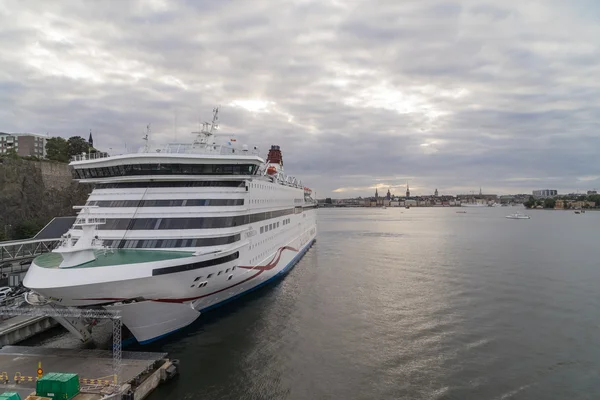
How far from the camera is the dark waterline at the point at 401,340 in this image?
15156 mm

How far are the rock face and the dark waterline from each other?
34036mm

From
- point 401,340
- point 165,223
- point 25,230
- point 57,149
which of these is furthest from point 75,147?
point 401,340

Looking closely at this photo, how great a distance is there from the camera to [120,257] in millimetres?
17250

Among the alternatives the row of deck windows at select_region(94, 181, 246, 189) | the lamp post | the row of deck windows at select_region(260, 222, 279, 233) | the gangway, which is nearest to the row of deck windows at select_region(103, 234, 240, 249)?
the row of deck windows at select_region(94, 181, 246, 189)

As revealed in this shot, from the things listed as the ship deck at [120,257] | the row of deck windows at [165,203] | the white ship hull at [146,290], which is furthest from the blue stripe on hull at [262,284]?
the row of deck windows at [165,203]

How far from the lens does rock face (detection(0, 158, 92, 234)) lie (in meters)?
42.7

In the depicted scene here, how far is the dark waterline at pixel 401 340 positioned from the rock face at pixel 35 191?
3404 cm

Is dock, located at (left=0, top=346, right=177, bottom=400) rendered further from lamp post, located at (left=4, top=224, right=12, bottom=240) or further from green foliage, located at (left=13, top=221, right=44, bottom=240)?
green foliage, located at (left=13, top=221, right=44, bottom=240)

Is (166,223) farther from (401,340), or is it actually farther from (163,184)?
(401,340)

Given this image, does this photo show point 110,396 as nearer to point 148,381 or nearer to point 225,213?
point 148,381

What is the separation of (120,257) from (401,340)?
15.0m

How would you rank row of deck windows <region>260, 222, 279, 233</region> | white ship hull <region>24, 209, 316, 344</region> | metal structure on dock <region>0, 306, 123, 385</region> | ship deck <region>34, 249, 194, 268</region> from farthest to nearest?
row of deck windows <region>260, 222, 279, 233</region>
ship deck <region>34, 249, 194, 268</region>
white ship hull <region>24, 209, 316, 344</region>
metal structure on dock <region>0, 306, 123, 385</region>

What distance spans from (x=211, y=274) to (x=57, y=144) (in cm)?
6405

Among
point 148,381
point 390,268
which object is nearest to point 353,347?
point 148,381
